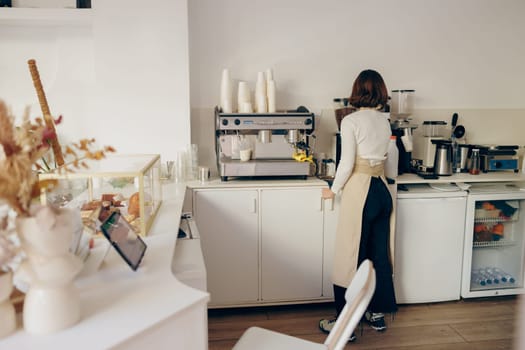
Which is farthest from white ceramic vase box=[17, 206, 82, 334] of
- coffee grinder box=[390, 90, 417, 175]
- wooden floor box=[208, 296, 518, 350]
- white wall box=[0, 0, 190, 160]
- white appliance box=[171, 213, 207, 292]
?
coffee grinder box=[390, 90, 417, 175]

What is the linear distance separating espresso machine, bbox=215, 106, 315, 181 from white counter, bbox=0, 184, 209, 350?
1485 millimetres

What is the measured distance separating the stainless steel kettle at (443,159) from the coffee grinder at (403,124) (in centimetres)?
19

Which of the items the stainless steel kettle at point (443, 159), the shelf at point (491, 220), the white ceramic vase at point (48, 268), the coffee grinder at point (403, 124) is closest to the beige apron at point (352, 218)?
the coffee grinder at point (403, 124)

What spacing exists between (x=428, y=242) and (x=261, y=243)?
44.9 inches

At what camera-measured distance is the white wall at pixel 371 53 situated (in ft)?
11.6

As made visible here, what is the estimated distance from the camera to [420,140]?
376cm

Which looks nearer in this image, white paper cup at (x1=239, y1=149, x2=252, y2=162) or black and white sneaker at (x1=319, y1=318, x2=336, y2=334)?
black and white sneaker at (x1=319, y1=318, x2=336, y2=334)

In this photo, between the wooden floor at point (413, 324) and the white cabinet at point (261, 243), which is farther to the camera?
the white cabinet at point (261, 243)

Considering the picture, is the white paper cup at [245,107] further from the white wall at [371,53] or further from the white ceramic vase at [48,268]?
the white ceramic vase at [48,268]

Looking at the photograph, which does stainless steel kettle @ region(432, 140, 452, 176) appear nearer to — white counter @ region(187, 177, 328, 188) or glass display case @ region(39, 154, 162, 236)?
white counter @ region(187, 177, 328, 188)

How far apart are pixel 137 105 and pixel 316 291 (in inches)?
68.9

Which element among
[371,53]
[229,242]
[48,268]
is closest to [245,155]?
[229,242]

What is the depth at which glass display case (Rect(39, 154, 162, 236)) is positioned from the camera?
1.94 meters

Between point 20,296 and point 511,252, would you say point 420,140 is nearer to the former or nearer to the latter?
point 511,252
